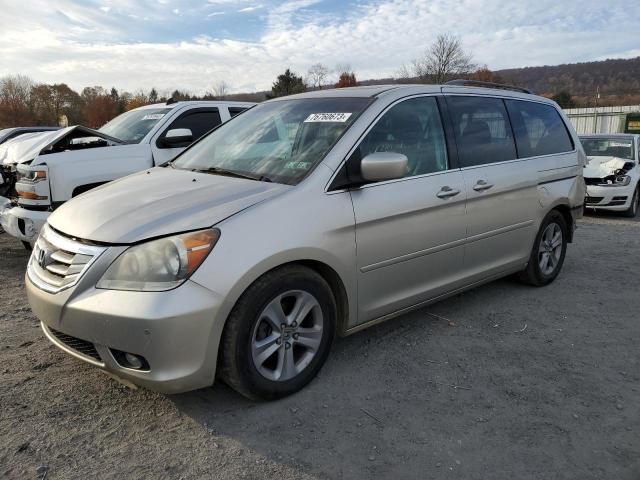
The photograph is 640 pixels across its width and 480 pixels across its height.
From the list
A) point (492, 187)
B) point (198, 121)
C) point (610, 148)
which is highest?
point (198, 121)

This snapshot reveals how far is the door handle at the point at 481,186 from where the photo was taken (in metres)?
3.95

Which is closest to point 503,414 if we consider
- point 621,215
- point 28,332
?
point 28,332

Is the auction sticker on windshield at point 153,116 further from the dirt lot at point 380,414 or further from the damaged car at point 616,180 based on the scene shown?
the damaged car at point 616,180

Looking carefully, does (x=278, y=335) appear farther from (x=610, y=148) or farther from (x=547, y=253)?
(x=610, y=148)

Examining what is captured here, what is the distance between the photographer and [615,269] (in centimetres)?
574

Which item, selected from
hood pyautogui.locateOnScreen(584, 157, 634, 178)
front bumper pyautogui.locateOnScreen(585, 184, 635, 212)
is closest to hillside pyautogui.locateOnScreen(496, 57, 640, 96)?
hood pyautogui.locateOnScreen(584, 157, 634, 178)

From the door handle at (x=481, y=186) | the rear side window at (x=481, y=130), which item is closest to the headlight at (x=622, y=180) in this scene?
the rear side window at (x=481, y=130)

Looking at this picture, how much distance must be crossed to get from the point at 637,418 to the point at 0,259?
21.3 feet

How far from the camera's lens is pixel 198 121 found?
7.09 meters

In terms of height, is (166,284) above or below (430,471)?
above

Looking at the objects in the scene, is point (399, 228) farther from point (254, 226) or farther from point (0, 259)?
point (0, 259)

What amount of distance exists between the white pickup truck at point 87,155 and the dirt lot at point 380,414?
1.70 m

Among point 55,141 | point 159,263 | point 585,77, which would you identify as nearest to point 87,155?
point 55,141

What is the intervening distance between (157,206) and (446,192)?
6.50ft
